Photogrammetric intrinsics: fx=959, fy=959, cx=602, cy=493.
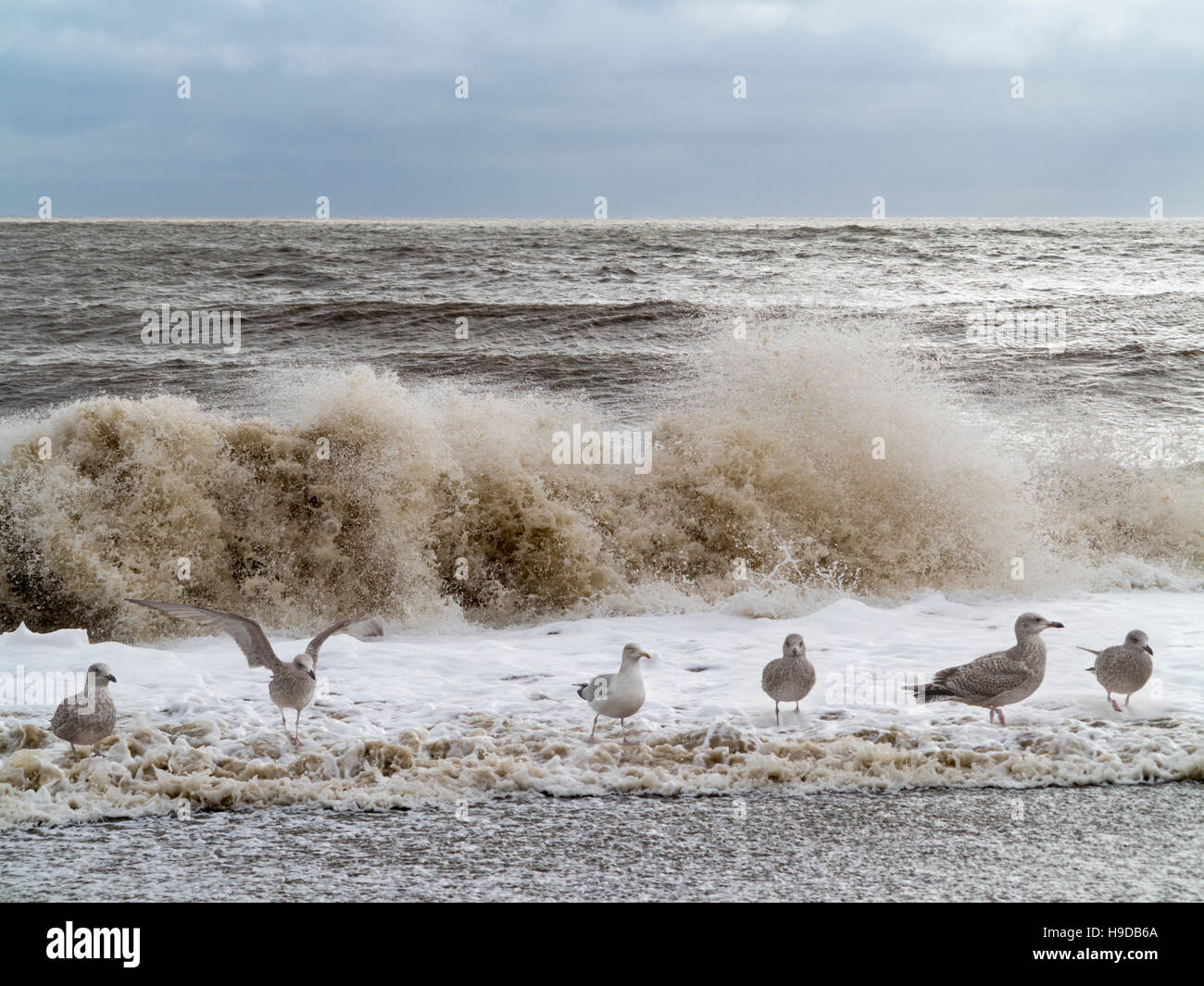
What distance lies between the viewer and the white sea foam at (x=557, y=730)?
12.5 ft

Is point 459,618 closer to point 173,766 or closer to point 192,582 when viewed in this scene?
point 192,582

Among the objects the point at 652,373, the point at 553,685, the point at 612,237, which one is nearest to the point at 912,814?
the point at 553,685

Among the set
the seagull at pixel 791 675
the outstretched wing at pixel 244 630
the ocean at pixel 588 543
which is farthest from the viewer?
the seagull at pixel 791 675

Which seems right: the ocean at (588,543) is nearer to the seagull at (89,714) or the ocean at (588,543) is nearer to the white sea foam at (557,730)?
the white sea foam at (557,730)

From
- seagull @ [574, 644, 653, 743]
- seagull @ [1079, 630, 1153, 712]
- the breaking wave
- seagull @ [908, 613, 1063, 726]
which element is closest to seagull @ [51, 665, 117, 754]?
seagull @ [574, 644, 653, 743]

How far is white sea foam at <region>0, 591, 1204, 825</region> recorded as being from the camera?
12.5ft

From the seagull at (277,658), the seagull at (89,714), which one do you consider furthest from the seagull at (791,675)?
the seagull at (89,714)

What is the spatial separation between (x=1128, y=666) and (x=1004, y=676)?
25.5 inches

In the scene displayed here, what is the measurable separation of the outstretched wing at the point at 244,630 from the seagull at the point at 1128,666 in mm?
3675

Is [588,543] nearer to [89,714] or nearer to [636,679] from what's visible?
[636,679]

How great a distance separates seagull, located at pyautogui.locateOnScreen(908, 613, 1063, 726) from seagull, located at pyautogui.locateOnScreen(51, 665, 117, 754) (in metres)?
3.53

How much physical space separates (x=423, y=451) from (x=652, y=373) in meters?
4.85

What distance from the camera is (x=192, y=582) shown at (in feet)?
23.6

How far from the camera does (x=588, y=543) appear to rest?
765 cm
